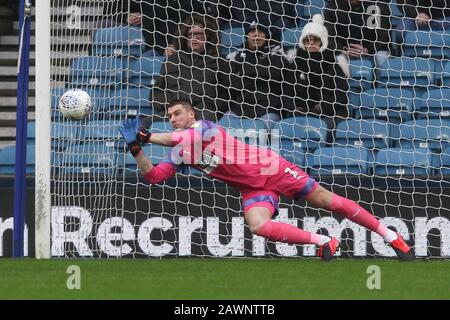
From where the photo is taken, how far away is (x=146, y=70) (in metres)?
13.4

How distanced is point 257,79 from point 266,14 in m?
1.13

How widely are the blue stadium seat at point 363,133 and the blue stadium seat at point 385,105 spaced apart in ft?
0.51

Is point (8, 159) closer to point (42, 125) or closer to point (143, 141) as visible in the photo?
point (42, 125)

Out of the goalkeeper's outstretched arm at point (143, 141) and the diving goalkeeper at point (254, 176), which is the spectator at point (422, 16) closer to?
the diving goalkeeper at point (254, 176)

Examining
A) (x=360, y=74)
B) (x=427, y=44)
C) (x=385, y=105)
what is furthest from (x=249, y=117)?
(x=427, y=44)

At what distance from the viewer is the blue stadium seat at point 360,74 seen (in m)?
13.3

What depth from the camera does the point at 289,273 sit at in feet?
32.0

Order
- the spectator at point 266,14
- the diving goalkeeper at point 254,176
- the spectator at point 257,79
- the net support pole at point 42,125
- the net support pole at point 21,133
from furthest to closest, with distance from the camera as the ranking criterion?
the spectator at point 266,14, the spectator at point 257,79, the net support pole at point 21,133, the net support pole at point 42,125, the diving goalkeeper at point 254,176

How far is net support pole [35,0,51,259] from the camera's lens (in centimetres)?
1155

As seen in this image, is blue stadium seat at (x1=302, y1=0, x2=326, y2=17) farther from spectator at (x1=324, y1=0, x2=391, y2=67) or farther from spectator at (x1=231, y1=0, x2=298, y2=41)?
spectator at (x1=324, y1=0, x2=391, y2=67)

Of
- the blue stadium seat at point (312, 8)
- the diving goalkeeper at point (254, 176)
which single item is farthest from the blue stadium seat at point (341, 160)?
the blue stadium seat at point (312, 8)

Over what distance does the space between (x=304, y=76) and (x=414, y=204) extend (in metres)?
1.84

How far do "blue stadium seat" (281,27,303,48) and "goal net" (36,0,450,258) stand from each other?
0.06 ft

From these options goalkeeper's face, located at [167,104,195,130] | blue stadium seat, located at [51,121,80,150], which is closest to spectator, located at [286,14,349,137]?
goalkeeper's face, located at [167,104,195,130]
